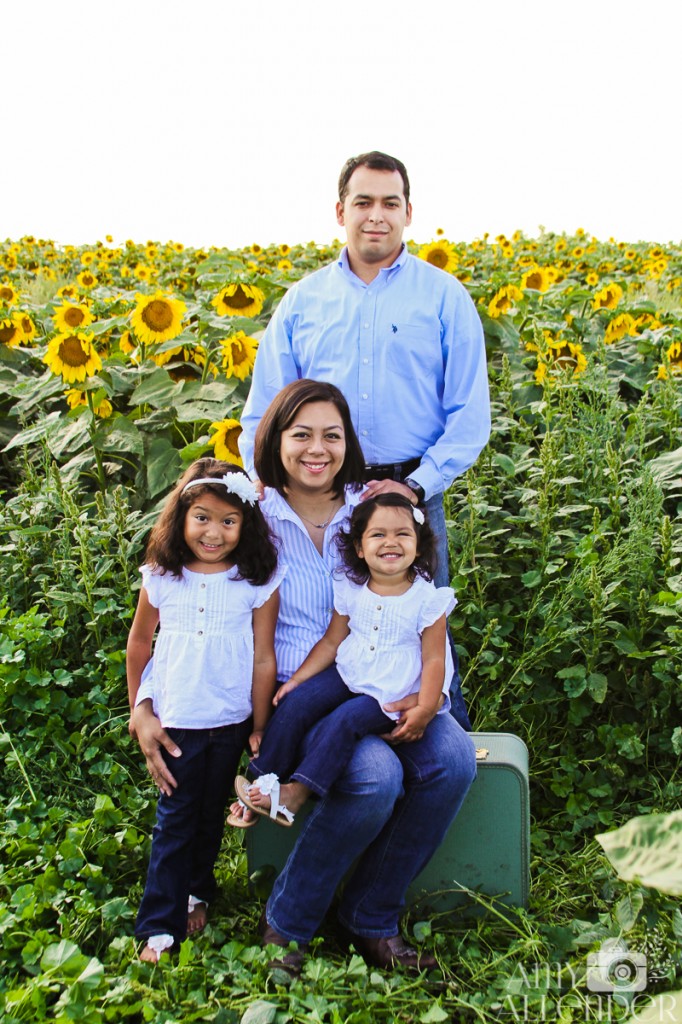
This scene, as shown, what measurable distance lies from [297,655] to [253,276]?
12.4 ft

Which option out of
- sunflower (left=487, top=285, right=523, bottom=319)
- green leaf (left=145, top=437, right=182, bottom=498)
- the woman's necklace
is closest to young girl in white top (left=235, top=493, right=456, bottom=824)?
the woman's necklace

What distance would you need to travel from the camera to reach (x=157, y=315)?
3891 mm

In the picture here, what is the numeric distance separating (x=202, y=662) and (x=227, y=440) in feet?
3.93

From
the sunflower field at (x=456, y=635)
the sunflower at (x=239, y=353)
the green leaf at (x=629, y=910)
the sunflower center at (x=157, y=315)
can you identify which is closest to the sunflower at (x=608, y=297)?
the sunflower field at (x=456, y=635)

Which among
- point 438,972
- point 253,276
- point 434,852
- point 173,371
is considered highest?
point 253,276

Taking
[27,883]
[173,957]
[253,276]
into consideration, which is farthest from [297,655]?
[253,276]

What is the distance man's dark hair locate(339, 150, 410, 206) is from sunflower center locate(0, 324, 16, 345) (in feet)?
8.15

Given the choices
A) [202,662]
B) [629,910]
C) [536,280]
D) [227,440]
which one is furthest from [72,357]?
[536,280]

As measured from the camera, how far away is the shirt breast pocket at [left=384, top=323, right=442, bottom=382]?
8.71 feet

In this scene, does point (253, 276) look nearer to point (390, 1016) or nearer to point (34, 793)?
point (34, 793)

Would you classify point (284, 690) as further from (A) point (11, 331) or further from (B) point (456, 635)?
(A) point (11, 331)

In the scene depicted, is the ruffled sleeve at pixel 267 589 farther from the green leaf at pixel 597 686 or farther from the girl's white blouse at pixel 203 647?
the green leaf at pixel 597 686

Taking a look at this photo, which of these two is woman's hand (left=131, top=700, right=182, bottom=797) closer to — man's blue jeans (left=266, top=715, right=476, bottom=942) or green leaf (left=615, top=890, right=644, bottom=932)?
man's blue jeans (left=266, top=715, right=476, bottom=942)

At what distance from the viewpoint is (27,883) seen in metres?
2.40
